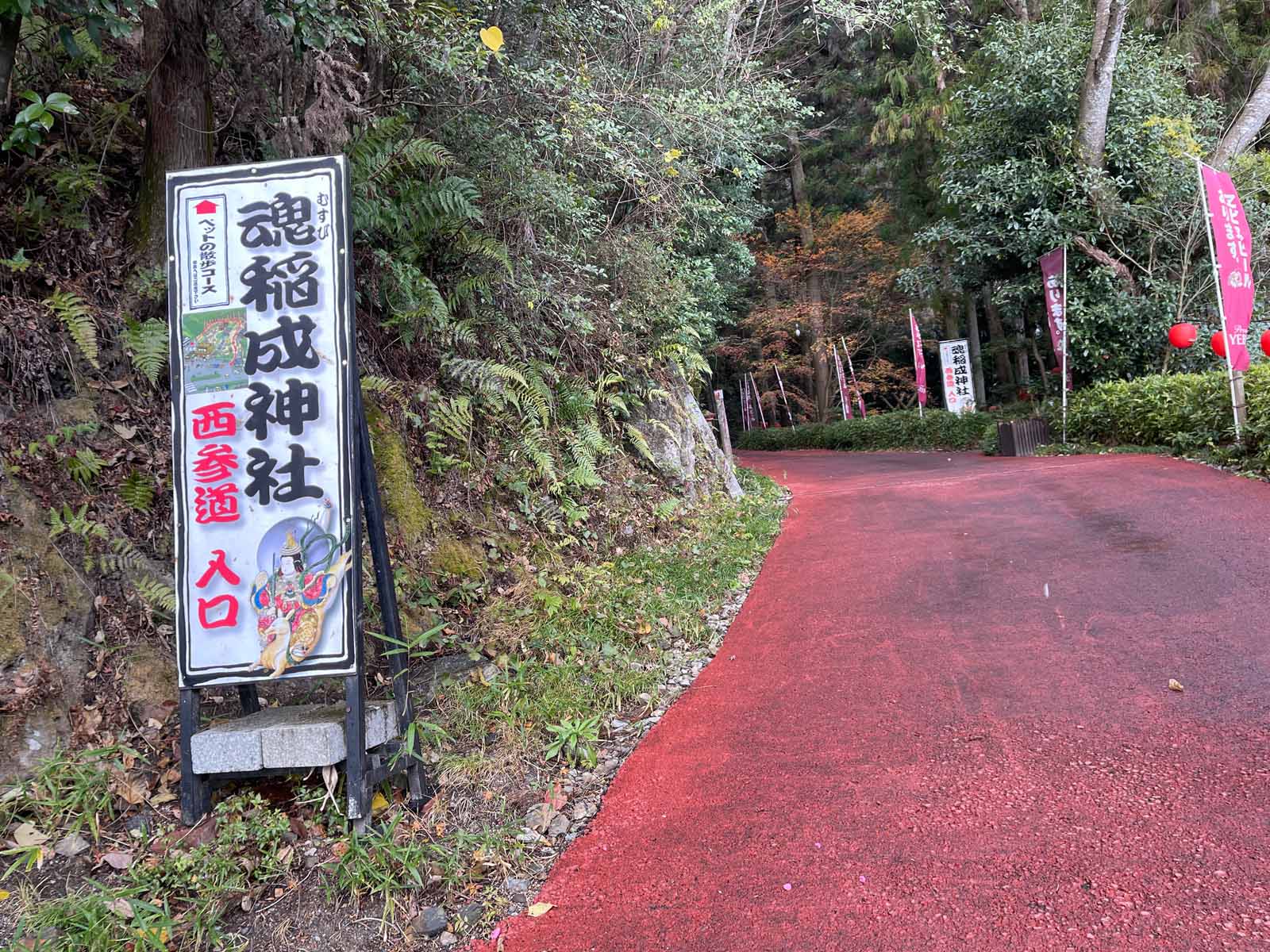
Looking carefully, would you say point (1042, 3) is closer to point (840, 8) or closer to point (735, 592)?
point (840, 8)

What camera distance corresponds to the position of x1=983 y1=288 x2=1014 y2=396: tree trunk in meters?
24.8

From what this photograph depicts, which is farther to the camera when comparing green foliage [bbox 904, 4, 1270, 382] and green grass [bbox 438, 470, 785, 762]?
green foliage [bbox 904, 4, 1270, 382]

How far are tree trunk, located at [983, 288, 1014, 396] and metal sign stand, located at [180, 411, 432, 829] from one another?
24.3 meters

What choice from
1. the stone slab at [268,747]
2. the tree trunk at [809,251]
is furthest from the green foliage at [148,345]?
the tree trunk at [809,251]

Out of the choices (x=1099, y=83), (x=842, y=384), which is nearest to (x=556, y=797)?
(x=1099, y=83)

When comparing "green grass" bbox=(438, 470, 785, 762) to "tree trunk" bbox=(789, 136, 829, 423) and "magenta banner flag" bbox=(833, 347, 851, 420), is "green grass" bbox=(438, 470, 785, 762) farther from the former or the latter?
"tree trunk" bbox=(789, 136, 829, 423)

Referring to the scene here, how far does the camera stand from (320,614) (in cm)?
320

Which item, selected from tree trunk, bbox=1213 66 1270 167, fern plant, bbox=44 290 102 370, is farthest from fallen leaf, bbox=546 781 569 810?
tree trunk, bbox=1213 66 1270 167

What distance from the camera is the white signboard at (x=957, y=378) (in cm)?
2144

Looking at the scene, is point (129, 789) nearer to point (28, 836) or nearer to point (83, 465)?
point (28, 836)

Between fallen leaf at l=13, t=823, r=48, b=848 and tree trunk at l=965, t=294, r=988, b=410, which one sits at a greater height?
tree trunk at l=965, t=294, r=988, b=410

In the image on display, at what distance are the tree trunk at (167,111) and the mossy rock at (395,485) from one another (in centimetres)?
160

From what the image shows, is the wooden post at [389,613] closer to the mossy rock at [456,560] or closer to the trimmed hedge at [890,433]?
the mossy rock at [456,560]

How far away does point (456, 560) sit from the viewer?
5.21 meters
